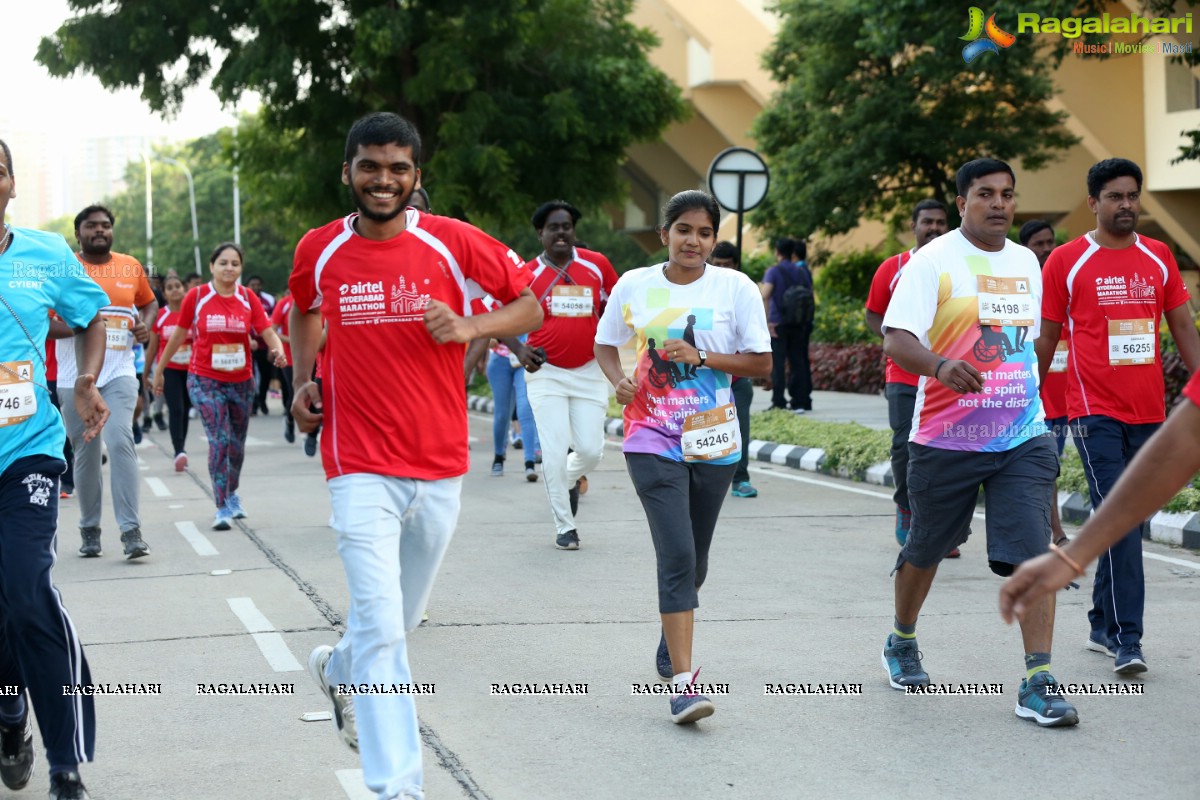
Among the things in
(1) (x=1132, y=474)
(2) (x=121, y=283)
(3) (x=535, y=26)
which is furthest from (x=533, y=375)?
(3) (x=535, y=26)

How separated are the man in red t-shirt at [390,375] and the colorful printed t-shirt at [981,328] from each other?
1737mm

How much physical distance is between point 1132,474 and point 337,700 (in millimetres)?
2737

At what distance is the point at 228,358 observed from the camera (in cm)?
1093

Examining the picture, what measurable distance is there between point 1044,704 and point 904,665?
70 cm

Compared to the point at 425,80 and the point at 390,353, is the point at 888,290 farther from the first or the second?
the point at 425,80

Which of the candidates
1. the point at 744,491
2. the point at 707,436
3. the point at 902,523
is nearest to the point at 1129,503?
the point at 707,436

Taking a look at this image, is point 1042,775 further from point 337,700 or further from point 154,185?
point 154,185

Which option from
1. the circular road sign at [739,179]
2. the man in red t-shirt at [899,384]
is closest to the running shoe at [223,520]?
the man in red t-shirt at [899,384]

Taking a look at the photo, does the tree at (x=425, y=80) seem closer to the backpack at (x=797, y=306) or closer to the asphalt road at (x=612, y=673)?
the backpack at (x=797, y=306)

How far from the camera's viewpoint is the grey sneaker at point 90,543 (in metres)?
9.75

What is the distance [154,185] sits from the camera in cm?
10325

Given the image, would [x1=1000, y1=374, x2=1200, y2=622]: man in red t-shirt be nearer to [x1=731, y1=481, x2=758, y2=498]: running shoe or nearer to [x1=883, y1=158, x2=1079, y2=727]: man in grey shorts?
[x1=883, y1=158, x2=1079, y2=727]: man in grey shorts

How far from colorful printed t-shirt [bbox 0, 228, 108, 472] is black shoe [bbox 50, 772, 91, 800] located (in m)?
0.83

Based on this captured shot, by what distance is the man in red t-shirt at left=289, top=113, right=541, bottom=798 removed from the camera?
14.6ft
